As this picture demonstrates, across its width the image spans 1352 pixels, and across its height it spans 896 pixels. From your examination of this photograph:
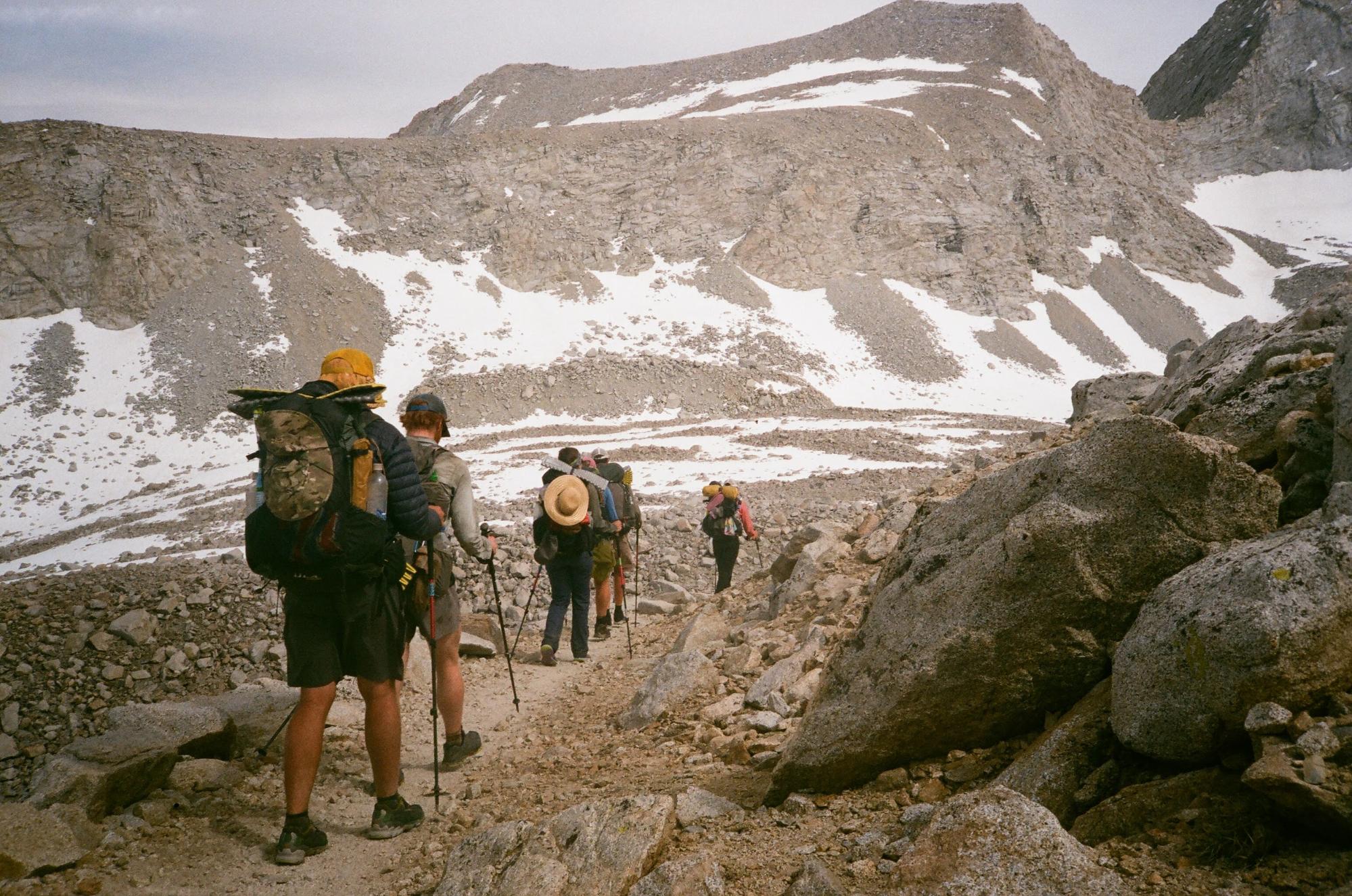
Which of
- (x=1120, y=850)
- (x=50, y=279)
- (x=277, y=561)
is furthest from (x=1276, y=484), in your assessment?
(x=50, y=279)

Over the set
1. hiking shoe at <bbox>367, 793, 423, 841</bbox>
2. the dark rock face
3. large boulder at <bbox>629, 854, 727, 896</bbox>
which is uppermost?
the dark rock face

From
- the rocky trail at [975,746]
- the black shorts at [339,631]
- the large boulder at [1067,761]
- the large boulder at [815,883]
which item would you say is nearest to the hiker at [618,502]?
the rocky trail at [975,746]

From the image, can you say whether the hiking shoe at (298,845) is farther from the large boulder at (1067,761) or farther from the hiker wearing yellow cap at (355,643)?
the large boulder at (1067,761)

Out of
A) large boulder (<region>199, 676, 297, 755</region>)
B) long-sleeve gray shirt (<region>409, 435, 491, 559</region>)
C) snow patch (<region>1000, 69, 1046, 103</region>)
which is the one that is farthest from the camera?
snow patch (<region>1000, 69, 1046, 103</region>)

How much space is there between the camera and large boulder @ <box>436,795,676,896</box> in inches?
125

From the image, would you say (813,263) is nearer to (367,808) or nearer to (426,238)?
(426,238)

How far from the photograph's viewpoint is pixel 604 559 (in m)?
10.2

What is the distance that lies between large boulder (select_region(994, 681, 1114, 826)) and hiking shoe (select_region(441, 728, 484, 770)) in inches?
157

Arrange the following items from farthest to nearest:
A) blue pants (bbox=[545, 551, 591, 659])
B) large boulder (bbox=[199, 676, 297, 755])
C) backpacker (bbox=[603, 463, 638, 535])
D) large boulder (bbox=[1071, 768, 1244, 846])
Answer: backpacker (bbox=[603, 463, 638, 535]), blue pants (bbox=[545, 551, 591, 659]), large boulder (bbox=[199, 676, 297, 755]), large boulder (bbox=[1071, 768, 1244, 846])

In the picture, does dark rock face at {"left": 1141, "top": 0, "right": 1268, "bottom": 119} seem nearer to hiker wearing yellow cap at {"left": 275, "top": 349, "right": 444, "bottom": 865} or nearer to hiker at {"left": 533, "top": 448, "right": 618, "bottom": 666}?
hiker at {"left": 533, "top": 448, "right": 618, "bottom": 666}

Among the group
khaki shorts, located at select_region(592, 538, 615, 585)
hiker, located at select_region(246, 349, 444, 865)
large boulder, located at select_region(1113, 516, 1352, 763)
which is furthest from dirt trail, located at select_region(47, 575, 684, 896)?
large boulder, located at select_region(1113, 516, 1352, 763)

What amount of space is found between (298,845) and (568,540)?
4.77 metres

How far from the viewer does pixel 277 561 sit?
158 inches

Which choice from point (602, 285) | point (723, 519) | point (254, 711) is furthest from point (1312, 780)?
point (602, 285)
